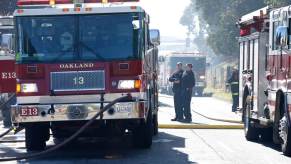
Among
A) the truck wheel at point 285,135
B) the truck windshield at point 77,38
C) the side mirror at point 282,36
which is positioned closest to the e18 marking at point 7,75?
the truck windshield at point 77,38

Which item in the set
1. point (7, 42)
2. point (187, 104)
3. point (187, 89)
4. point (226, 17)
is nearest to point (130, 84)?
point (7, 42)

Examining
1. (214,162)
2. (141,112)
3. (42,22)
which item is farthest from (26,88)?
(214,162)

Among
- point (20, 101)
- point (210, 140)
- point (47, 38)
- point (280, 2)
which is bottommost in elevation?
point (210, 140)

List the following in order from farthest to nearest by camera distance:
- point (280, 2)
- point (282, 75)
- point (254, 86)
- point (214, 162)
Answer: point (280, 2) → point (254, 86) → point (282, 75) → point (214, 162)

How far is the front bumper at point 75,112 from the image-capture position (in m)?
12.5

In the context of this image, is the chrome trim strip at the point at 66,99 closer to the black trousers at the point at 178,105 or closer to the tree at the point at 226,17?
the black trousers at the point at 178,105

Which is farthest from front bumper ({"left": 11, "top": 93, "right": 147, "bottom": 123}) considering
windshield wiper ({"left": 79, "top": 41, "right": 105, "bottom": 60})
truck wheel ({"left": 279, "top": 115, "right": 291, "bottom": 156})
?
truck wheel ({"left": 279, "top": 115, "right": 291, "bottom": 156})

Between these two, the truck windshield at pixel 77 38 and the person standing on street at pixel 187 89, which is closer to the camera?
the truck windshield at pixel 77 38

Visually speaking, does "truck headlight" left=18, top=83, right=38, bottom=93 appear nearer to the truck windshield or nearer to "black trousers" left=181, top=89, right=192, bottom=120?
the truck windshield

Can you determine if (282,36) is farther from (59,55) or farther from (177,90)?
(177,90)

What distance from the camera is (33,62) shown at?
12703 millimetres

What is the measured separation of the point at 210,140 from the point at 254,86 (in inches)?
62.4

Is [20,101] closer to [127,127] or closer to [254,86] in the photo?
[127,127]

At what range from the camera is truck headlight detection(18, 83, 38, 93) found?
12.7 meters
